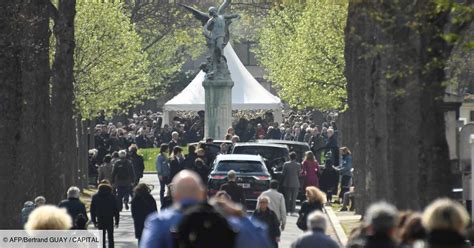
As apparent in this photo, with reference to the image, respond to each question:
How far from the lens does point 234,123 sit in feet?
251

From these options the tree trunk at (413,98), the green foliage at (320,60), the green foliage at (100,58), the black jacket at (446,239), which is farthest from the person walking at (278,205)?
the green foliage at (320,60)

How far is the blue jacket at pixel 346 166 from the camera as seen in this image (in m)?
40.3

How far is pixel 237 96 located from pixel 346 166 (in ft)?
86.1

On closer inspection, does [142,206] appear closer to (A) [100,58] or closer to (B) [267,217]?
(B) [267,217]

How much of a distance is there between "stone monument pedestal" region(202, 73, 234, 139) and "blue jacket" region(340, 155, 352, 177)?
70.5 feet

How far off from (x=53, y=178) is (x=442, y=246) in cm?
2030

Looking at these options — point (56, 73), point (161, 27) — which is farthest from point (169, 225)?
point (161, 27)

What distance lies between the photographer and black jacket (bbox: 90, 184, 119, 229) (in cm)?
2594

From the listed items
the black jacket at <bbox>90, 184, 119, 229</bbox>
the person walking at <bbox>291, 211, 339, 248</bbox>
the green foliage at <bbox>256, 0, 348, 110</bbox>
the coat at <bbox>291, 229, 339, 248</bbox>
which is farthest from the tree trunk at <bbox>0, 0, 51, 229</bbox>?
the green foliage at <bbox>256, 0, 348, 110</bbox>

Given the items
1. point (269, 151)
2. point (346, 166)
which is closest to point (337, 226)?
point (346, 166)

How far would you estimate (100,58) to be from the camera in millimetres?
48438

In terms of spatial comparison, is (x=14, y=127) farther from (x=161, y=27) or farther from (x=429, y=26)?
(x=161, y=27)

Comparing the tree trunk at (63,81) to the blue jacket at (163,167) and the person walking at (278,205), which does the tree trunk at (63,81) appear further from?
the person walking at (278,205)

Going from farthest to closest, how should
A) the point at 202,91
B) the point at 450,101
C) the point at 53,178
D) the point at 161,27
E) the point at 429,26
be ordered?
1. the point at 161,27
2. the point at 202,91
3. the point at 53,178
4. the point at 450,101
5. the point at 429,26
